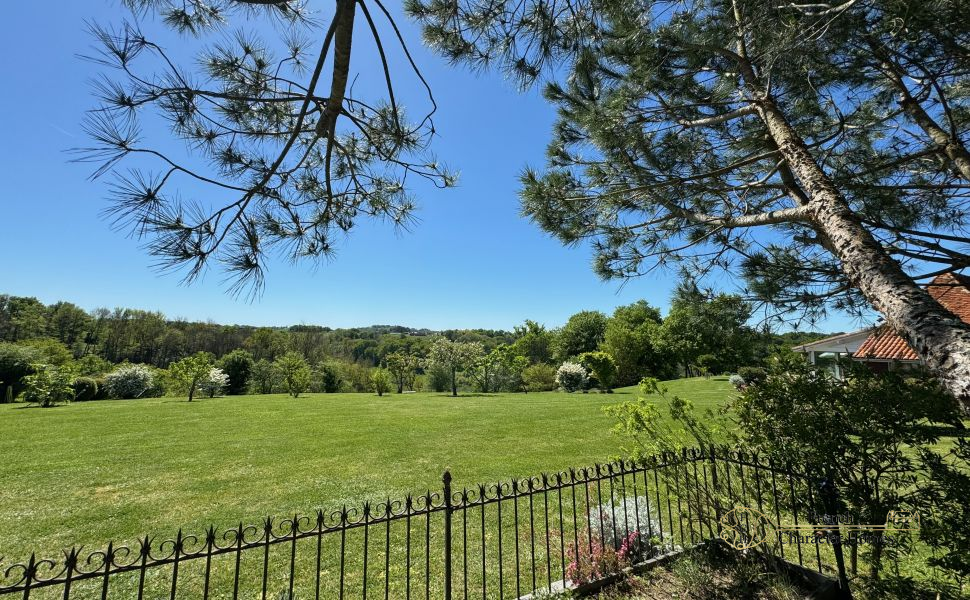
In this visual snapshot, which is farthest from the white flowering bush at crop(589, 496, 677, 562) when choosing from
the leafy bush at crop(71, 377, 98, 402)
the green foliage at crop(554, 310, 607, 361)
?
the green foliage at crop(554, 310, 607, 361)

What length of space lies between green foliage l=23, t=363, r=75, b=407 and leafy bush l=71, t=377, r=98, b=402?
318 centimetres

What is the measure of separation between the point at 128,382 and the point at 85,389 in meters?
1.57

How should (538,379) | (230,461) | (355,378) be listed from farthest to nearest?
(355,378), (538,379), (230,461)

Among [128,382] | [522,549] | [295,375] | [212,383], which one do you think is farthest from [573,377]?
[128,382]

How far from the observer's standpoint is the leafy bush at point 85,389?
18.4 meters

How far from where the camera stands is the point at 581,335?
32594 millimetres

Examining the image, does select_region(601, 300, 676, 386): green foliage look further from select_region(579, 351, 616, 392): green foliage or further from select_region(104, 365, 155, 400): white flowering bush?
select_region(104, 365, 155, 400): white flowering bush

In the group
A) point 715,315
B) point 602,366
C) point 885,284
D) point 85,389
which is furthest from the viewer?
point 602,366

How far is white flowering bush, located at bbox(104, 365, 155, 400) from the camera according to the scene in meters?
19.6

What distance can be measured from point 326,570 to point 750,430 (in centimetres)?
372

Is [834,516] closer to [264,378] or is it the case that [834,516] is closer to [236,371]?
[264,378]

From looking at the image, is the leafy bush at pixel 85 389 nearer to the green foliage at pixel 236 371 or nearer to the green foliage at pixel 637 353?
the green foliage at pixel 236 371

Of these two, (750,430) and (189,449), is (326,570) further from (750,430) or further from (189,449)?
(189,449)

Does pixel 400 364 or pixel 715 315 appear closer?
pixel 715 315
